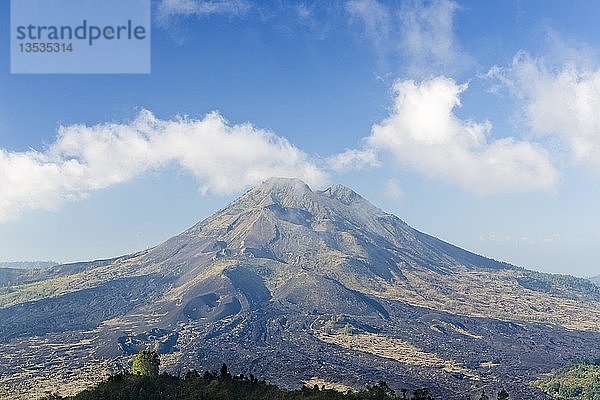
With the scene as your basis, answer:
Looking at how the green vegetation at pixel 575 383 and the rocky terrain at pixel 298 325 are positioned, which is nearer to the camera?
the green vegetation at pixel 575 383

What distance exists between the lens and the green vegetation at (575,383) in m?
77.7

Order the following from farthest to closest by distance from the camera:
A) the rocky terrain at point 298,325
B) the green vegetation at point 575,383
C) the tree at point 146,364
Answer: the rocky terrain at point 298,325
the green vegetation at point 575,383
the tree at point 146,364

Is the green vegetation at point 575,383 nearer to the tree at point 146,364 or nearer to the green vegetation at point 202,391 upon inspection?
the green vegetation at point 202,391

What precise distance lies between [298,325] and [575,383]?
2646 inches

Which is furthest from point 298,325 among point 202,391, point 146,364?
point 202,391

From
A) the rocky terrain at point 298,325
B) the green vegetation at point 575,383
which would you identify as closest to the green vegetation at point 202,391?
the rocky terrain at point 298,325

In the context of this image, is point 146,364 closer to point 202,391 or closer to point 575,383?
point 202,391

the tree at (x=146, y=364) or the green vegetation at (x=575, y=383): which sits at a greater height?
the tree at (x=146, y=364)

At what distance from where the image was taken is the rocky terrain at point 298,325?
3728 inches

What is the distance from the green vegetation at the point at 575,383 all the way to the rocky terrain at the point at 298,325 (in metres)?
3.20

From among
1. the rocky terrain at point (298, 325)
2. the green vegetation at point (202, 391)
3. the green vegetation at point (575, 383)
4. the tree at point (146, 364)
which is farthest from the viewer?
the rocky terrain at point (298, 325)

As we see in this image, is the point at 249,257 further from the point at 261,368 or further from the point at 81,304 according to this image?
the point at 261,368

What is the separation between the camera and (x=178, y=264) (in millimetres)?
199625

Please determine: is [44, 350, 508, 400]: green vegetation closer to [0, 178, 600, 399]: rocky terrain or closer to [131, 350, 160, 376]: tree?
[131, 350, 160, 376]: tree
